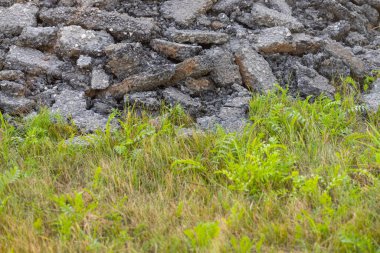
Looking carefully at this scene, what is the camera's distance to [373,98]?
4.74 metres

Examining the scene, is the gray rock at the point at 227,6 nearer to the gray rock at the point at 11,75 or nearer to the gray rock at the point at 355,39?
the gray rock at the point at 355,39

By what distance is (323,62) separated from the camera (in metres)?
5.05

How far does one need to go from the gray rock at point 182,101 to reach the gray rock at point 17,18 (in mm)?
1490

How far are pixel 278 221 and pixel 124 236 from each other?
0.90 m

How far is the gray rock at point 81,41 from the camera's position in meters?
4.76

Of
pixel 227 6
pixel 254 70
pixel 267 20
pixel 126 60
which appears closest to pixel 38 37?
pixel 126 60

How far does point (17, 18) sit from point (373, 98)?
326 cm

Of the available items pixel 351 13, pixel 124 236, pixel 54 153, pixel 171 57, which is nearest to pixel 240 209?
pixel 124 236

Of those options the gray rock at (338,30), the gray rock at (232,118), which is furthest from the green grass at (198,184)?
the gray rock at (338,30)

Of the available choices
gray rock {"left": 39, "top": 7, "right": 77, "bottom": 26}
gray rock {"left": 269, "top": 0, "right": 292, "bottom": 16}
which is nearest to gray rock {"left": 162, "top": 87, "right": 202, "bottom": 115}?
gray rock {"left": 39, "top": 7, "right": 77, "bottom": 26}

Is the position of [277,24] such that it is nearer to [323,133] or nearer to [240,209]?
[323,133]

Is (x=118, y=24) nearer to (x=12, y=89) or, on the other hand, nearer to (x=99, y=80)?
(x=99, y=80)

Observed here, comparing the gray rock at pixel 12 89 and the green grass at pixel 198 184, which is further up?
the gray rock at pixel 12 89

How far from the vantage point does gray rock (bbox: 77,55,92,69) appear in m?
4.66
